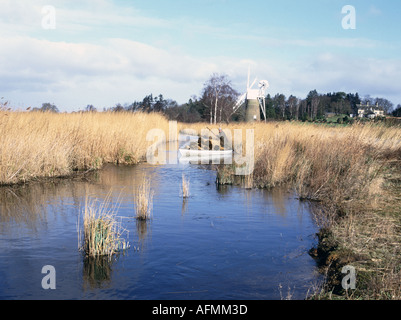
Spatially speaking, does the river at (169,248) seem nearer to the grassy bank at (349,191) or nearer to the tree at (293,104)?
the grassy bank at (349,191)

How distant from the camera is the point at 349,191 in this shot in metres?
10.2

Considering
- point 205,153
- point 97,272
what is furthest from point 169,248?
point 205,153

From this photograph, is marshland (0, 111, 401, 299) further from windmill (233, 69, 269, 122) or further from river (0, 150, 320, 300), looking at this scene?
windmill (233, 69, 269, 122)

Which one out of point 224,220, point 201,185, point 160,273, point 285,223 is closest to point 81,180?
point 201,185

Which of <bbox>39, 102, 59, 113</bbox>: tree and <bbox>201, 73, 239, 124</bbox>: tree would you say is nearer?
<bbox>39, 102, 59, 113</bbox>: tree

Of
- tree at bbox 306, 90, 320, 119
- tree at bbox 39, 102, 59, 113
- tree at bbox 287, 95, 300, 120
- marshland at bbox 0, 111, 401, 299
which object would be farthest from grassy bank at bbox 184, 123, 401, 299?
tree at bbox 287, 95, 300, 120

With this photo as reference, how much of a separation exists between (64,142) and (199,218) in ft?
24.5

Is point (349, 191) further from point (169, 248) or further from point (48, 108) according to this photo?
point (48, 108)

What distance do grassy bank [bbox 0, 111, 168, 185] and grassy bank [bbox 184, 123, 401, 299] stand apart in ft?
18.1

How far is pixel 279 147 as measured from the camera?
48.3 ft

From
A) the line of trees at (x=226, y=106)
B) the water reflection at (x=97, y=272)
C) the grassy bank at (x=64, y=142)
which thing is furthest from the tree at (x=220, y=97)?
the water reflection at (x=97, y=272)

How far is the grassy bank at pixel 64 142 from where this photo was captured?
12.1m

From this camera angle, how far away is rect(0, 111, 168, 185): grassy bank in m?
12.1

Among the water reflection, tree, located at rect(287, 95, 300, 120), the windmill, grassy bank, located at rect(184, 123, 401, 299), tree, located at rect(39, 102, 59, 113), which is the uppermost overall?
tree, located at rect(287, 95, 300, 120)
